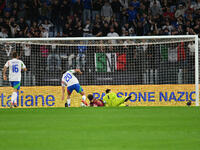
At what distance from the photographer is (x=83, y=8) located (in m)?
22.2

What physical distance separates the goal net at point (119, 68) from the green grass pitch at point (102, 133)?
835 centimetres

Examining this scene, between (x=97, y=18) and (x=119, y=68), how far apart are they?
368 cm

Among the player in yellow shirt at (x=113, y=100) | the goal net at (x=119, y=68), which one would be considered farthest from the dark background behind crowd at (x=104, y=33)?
the player in yellow shirt at (x=113, y=100)

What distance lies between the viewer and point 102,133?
6.98 m

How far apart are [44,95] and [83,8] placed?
5.51 meters

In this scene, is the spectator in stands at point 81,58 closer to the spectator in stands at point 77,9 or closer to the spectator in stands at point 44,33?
the spectator in stands at point 44,33

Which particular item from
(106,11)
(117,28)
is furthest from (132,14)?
(117,28)

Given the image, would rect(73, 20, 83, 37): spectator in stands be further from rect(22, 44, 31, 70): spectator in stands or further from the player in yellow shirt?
the player in yellow shirt

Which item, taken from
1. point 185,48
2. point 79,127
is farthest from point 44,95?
point 79,127

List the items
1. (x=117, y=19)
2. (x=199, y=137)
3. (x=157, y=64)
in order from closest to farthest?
(x=199, y=137) < (x=157, y=64) < (x=117, y=19)

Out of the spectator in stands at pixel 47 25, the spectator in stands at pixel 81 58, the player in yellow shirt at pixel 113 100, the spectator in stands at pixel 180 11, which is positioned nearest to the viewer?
the player in yellow shirt at pixel 113 100

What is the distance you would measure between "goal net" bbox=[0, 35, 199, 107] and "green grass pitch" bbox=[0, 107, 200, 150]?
835 centimetres

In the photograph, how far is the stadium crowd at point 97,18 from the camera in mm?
20438

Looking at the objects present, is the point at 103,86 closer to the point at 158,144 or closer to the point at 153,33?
the point at 153,33
